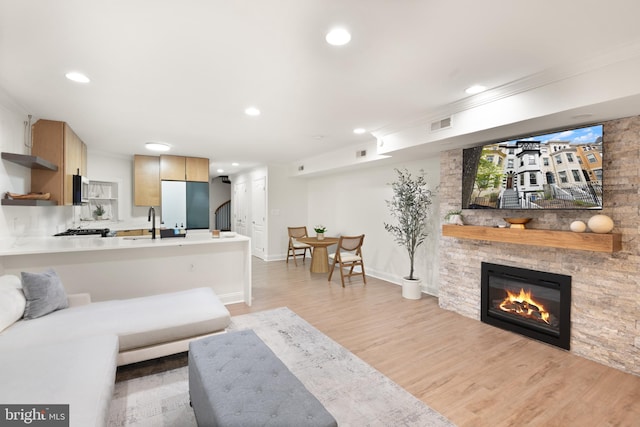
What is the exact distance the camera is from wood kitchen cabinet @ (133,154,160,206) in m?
6.25

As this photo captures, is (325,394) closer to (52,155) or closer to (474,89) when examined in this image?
(474,89)

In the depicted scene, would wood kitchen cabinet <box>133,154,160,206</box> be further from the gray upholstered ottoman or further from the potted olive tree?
the gray upholstered ottoman

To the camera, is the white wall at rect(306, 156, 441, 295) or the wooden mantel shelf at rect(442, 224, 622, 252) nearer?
the wooden mantel shelf at rect(442, 224, 622, 252)

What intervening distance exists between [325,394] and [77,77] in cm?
337

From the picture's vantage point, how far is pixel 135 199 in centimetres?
627

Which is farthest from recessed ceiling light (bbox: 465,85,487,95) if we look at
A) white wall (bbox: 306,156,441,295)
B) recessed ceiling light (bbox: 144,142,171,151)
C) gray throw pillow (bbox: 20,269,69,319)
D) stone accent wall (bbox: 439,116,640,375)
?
recessed ceiling light (bbox: 144,142,171,151)

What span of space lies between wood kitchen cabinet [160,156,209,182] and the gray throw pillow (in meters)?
4.08

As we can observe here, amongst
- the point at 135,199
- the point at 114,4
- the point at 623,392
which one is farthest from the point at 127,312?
the point at 135,199

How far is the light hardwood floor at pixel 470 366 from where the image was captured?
2.04 m

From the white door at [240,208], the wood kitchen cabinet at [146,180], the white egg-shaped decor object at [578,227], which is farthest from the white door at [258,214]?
the white egg-shaped decor object at [578,227]

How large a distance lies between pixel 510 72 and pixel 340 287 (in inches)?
150

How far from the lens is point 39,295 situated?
2.39m

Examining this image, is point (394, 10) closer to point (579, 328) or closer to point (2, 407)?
point (2, 407)

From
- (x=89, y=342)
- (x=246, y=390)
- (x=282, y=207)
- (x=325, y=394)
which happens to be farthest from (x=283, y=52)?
(x=282, y=207)
